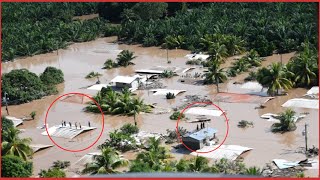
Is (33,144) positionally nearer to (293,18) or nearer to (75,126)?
(75,126)

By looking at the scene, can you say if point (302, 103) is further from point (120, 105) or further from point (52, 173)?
point (52, 173)

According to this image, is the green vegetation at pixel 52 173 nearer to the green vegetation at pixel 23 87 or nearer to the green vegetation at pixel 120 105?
the green vegetation at pixel 120 105

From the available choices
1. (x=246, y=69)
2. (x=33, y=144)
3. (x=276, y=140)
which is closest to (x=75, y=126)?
(x=33, y=144)

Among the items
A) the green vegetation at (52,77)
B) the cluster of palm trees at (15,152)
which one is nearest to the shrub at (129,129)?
the cluster of palm trees at (15,152)

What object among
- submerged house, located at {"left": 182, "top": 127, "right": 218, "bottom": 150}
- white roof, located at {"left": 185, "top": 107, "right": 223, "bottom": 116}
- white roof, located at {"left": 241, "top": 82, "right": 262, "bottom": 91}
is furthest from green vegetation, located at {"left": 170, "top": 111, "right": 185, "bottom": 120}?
white roof, located at {"left": 241, "top": 82, "right": 262, "bottom": 91}

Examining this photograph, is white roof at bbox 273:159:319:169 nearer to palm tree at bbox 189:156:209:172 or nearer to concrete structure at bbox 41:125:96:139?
palm tree at bbox 189:156:209:172
